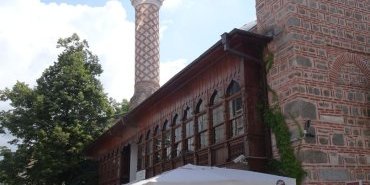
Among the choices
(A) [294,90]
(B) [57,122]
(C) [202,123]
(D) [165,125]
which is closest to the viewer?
(A) [294,90]

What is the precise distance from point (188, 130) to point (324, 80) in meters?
3.75

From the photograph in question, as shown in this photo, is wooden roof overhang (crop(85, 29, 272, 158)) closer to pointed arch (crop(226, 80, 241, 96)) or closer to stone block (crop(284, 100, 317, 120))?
pointed arch (crop(226, 80, 241, 96))

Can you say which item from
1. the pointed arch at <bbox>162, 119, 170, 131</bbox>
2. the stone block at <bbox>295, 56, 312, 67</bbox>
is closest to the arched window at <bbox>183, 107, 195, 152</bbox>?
the pointed arch at <bbox>162, 119, 170, 131</bbox>

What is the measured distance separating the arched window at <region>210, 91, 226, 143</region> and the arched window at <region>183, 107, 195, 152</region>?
1.01m

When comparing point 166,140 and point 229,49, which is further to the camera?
A: point 166,140

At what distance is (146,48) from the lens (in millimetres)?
22297

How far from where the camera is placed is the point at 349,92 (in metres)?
8.26

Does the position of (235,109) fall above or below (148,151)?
above

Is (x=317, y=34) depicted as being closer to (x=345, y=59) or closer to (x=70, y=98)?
(x=345, y=59)

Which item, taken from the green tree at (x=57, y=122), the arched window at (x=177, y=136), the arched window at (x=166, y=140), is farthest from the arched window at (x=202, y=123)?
the green tree at (x=57, y=122)

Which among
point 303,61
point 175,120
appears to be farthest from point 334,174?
point 175,120

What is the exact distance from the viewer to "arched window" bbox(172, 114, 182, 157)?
36.5ft

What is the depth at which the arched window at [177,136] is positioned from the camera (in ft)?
36.5

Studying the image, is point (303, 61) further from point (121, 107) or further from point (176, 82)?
point (121, 107)
